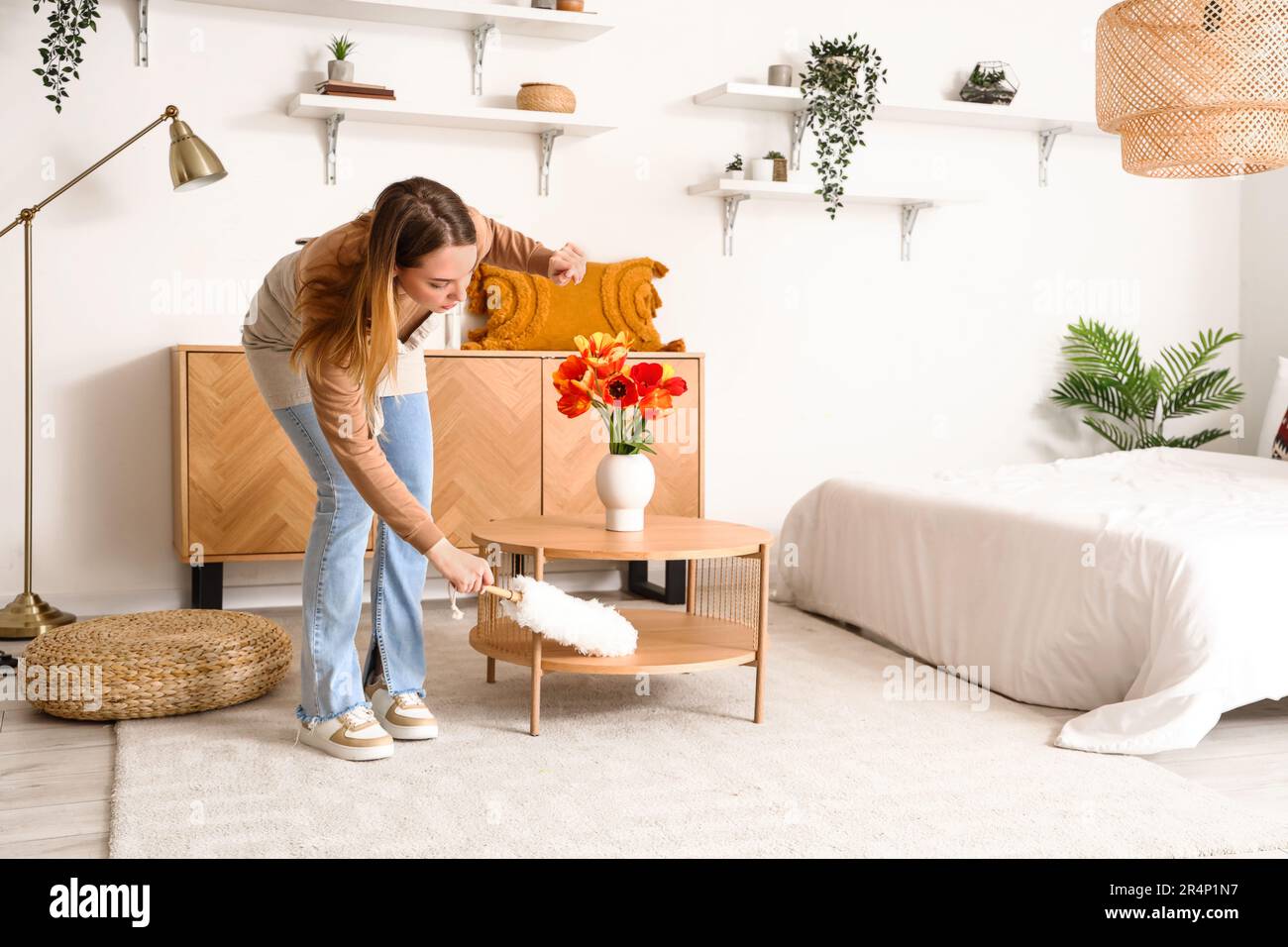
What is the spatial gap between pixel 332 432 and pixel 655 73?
279 centimetres

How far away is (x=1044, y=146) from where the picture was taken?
16.3 feet

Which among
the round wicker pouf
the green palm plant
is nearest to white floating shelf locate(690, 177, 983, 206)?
the green palm plant

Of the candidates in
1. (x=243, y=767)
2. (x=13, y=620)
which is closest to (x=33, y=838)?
(x=243, y=767)

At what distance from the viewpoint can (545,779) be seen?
7.65 feet

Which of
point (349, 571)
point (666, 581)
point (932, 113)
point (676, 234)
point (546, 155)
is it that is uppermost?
point (932, 113)

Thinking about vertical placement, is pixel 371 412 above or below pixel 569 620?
above

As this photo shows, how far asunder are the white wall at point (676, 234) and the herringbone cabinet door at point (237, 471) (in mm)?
381

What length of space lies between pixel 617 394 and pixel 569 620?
23.7 inches

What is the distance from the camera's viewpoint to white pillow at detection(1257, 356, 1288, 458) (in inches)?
178

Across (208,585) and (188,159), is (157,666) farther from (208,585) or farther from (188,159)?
(188,159)

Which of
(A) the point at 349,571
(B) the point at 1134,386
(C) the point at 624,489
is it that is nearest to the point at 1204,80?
(C) the point at 624,489

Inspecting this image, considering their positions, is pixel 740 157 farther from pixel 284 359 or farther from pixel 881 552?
pixel 284 359

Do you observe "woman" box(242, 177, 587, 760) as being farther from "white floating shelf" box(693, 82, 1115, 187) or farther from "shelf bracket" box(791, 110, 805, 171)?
"shelf bracket" box(791, 110, 805, 171)

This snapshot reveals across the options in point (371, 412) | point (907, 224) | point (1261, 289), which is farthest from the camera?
point (1261, 289)
